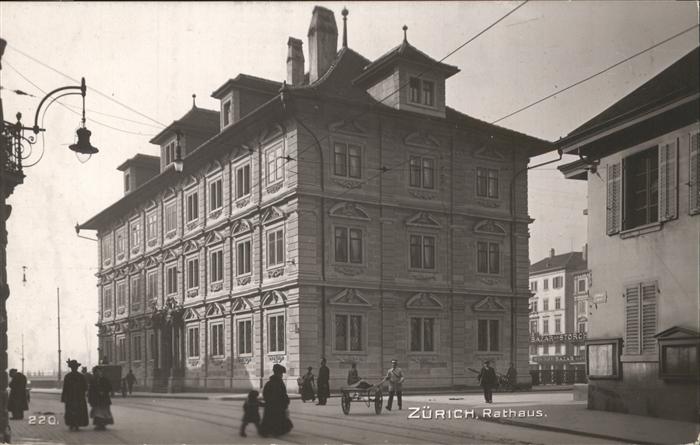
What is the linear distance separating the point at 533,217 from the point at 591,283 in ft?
6.96

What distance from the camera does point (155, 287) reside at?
1318 inches

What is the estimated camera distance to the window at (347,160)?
61.2 ft

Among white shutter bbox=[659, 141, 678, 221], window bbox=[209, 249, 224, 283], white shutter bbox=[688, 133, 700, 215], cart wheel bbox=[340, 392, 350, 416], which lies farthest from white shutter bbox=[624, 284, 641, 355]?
window bbox=[209, 249, 224, 283]

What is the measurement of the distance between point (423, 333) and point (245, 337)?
235 inches

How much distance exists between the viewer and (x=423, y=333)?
2041 cm

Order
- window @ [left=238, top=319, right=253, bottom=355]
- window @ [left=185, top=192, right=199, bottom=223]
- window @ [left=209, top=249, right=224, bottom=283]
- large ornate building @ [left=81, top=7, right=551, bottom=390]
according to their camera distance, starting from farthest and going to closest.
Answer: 1. window @ [left=185, top=192, right=199, bottom=223]
2. window @ [left=209, top=249, right=224, bottom=283]
3. window @ [left=238, top=319, right=253, bottom=355]
4. large ornate building @ [left=81, top=7, right=551, bottom=390]

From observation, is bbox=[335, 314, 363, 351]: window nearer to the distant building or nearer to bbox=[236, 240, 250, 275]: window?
bbox=[236, 240, 250, 275]: window

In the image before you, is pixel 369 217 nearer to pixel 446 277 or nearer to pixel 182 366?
pixel 446 277

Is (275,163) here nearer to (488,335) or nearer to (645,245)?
(488,335)

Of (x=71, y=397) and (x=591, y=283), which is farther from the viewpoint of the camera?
(x=591, y=283)

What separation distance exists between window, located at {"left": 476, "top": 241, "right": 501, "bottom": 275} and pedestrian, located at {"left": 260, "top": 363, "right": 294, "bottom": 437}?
27.5ft

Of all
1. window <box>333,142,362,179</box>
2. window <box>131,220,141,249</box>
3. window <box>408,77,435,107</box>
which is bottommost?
window <box>131,220,141,249</box>

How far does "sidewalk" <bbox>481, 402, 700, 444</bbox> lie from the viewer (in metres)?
13.0

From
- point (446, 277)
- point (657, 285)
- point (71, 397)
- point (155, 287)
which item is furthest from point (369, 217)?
point (155, 287)
